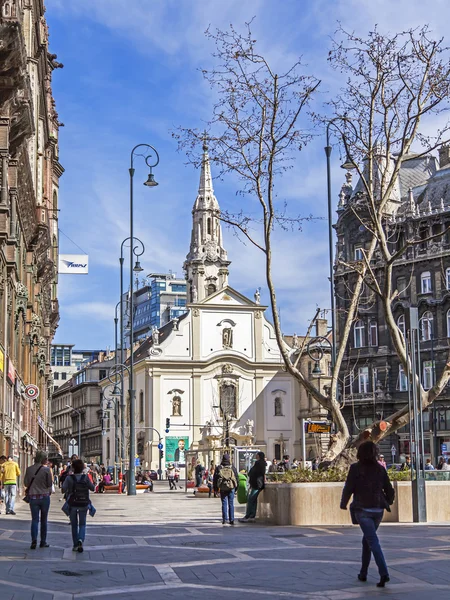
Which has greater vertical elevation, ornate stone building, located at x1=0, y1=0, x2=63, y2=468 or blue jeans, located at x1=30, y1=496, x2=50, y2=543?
ornate stone building, located at x1=0, y1=0, x2=63, y2=468

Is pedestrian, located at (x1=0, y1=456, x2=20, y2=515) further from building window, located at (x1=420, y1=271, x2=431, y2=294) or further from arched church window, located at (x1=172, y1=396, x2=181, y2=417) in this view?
arched church window, located at (x1=172, y1=396, x2=181, y2=417)

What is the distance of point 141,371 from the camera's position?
3543 inches

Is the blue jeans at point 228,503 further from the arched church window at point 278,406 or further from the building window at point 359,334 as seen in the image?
the arched church window at point 278,406

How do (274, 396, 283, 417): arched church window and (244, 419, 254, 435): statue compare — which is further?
(274, 396, 283, 417): arched church window

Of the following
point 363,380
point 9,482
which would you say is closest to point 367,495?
point 9,482

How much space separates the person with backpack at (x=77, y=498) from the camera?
15.2 meters

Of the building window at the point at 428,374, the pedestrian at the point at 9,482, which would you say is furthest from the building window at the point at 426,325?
the pedestrian at the point at 9,482

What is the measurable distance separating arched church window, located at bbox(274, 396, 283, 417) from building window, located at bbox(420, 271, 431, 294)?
2285cm

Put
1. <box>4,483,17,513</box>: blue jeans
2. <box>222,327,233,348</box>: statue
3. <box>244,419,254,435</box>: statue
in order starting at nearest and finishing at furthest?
<box>4,483,17,513</box>: blue jeans → <box>244,419,254,435</box>: statue → <box>222,327,233,348</box>: statue

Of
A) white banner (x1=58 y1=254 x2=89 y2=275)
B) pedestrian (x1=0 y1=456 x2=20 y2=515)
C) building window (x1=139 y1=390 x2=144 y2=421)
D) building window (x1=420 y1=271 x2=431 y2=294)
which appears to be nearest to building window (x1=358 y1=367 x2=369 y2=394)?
building window (x1=420 y1=271 x2=431 y2=294)

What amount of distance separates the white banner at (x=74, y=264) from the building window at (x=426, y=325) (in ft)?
101

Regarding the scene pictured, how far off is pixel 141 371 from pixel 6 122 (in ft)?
194

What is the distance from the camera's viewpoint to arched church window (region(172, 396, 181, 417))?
86.8 metres

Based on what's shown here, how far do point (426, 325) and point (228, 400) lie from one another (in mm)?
22750
